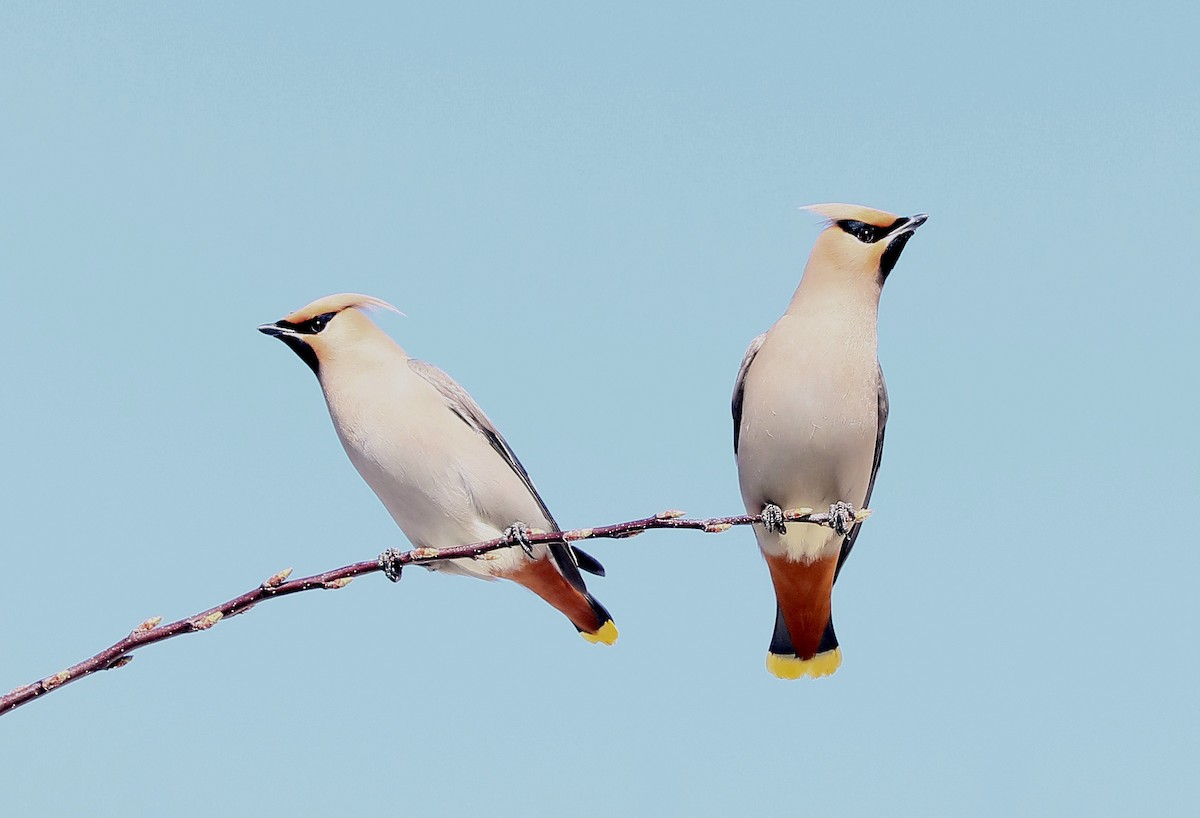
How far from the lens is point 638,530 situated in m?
2.54

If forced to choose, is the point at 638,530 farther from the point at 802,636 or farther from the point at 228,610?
the point at 802,636

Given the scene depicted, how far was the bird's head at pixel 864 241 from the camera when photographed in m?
4.62

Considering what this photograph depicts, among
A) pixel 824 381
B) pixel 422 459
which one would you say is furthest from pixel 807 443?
pixel 422 459

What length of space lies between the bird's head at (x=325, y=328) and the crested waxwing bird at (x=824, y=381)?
1.34 metres

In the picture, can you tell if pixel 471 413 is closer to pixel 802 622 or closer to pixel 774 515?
pixel 774 515

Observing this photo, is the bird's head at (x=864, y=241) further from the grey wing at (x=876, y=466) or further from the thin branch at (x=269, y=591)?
the thin branch at (x=269, y=591)

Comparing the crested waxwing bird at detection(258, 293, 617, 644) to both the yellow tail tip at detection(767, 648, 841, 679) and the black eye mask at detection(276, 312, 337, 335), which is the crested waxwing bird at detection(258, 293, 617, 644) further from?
the yellow tail tip at detection(767, 648, 841, 679)

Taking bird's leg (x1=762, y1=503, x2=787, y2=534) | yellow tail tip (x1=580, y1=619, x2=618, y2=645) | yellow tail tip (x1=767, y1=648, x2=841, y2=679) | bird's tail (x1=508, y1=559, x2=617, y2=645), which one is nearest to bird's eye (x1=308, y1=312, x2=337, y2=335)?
bird's tail (x1=508, y1=559, x2=617, y2=645)

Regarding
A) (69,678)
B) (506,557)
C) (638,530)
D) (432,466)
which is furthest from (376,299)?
(69,678)

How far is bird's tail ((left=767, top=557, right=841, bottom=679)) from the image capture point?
17.1ft

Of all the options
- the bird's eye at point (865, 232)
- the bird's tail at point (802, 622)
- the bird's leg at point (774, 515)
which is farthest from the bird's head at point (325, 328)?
the bird's tail at point (802, 622)

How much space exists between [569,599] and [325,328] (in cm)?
132

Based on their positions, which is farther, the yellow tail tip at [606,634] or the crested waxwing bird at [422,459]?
the yellow tail tip at [606,634]

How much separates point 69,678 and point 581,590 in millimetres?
2996
